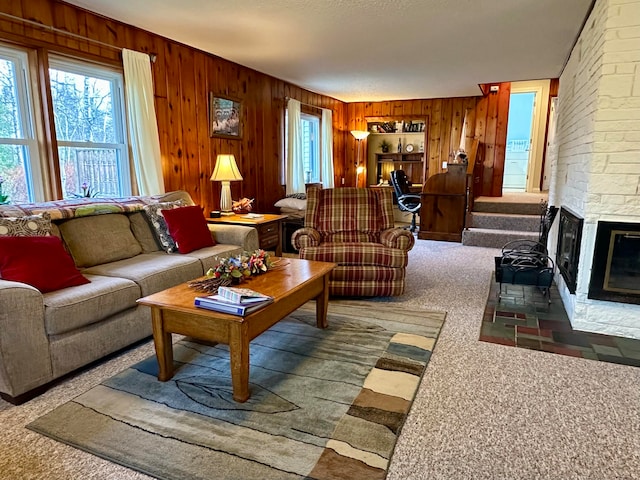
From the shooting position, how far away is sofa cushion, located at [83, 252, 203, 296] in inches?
104

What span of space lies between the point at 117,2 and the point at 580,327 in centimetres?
408

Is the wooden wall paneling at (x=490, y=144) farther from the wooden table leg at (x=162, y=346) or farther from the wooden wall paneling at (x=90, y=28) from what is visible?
the wooden table leg at (x=162, y=346)

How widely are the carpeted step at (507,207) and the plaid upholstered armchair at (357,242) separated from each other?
3037mm

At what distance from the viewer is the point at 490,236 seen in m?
5.82

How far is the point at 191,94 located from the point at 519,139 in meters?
6.81

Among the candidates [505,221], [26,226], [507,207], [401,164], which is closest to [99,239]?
[26,226]

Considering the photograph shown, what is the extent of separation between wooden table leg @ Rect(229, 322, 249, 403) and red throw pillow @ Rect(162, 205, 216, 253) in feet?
5.10

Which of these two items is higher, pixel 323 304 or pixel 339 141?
pixel 339 141

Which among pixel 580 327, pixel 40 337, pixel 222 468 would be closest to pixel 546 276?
pixel 580 327

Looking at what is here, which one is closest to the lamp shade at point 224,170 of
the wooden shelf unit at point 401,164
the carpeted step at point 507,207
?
the carpeted step at point 507,207

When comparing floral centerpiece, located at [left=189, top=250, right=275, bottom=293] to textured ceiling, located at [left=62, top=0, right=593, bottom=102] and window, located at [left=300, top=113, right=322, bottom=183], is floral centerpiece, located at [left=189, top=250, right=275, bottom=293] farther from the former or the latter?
window, located at [left=300, top=113, right=322, bottom=183]

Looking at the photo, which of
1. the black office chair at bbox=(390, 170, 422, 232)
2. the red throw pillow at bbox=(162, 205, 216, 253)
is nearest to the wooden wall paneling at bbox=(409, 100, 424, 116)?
the black office chair at bbox=(390, 170, 422, 232)

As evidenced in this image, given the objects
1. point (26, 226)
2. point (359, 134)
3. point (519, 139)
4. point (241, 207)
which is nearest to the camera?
point (26, 226)

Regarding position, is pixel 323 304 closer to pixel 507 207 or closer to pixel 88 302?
pixel 88 302
